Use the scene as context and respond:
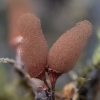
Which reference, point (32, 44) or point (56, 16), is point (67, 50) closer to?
point (32, 44)

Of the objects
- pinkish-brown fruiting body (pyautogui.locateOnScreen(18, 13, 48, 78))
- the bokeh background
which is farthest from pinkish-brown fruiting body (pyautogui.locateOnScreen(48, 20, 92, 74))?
the bokeh background

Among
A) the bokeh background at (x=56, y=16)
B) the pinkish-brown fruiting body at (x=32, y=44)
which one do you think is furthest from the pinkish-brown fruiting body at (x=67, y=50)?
the bokeh background at (x=56, y=16)

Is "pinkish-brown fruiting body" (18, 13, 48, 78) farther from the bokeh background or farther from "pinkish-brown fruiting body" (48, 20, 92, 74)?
the bokeh background

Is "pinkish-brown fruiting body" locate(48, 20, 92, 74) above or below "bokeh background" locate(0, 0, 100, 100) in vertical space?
below

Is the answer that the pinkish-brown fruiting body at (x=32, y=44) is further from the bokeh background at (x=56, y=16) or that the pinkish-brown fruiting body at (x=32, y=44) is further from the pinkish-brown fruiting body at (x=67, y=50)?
the bokeh background at (x=56, y=16)

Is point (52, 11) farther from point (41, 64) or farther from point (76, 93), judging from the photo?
point (41, 64)

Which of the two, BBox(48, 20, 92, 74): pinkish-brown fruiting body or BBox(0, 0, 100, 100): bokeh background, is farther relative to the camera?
BBox(0, 0, 100, 100): bokeh background
